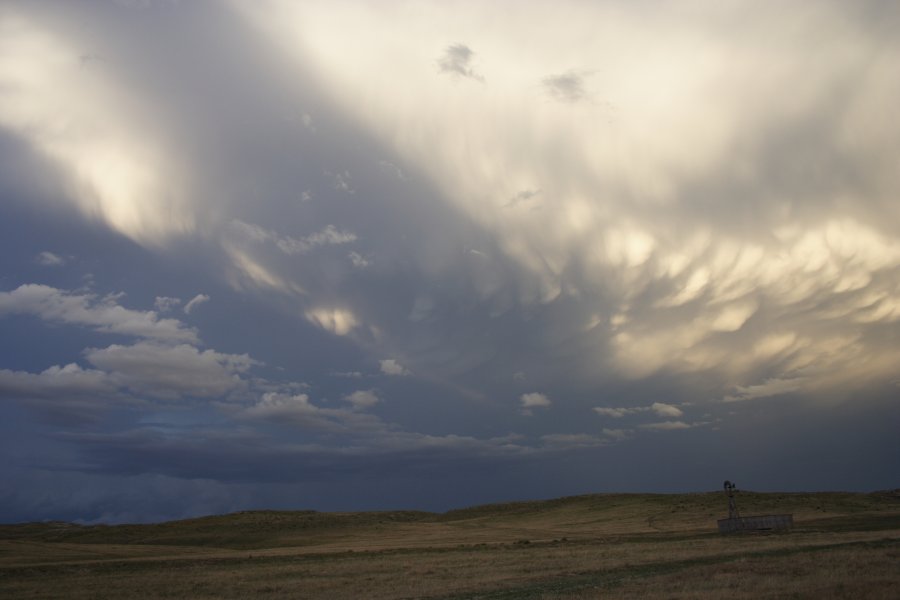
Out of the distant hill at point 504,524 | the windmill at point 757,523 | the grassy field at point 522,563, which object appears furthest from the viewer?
the distant hill at point 504,524

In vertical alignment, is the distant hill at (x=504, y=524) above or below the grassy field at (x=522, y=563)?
above

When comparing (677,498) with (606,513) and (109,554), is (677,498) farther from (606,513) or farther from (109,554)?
(109,554)

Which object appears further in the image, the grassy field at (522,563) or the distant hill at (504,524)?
the distant hill at (504,524)

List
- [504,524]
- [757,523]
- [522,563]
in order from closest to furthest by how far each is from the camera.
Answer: [522,563], [757,523], [504,524]

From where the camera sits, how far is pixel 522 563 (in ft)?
163

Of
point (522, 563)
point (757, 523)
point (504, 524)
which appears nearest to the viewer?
point (522, 563)

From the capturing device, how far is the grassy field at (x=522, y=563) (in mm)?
29594

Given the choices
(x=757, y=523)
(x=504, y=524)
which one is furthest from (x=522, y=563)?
(x=504, y=524)

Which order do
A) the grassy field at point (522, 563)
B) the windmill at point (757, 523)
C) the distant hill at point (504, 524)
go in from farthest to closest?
the distant hill at point (504, 524) < the windmill at point (757, 523) < the grassy field at point (522, 563)

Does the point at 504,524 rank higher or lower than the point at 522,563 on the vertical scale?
higher

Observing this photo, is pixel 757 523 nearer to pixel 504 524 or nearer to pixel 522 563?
pixel 522 563

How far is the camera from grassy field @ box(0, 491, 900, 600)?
2959 centimetres

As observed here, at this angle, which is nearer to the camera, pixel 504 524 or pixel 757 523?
pixel 757 523

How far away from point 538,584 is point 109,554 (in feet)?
207
